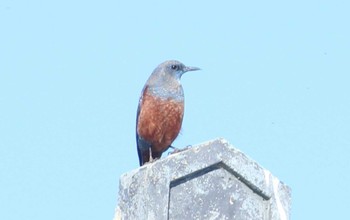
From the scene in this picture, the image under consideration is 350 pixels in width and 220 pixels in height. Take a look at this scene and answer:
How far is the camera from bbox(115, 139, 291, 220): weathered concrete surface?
6.53 m

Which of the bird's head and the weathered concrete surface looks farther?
the bird's head

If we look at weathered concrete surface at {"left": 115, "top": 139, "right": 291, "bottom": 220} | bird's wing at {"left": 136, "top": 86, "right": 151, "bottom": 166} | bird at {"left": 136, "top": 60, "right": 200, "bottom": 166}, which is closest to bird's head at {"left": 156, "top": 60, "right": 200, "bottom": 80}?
bird at {"left": 136, "top": 60, "right": 200, "bottom": 166}

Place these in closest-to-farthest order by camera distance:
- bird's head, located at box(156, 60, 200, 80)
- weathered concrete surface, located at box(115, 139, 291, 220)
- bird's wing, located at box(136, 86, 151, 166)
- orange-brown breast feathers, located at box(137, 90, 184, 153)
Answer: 1. weathered concrete surface, located at box(115, 139, 291, 220)
2. orange-brown breast feathers, located at box(137, 90, 184, 153)
3. bird's wing, located at box(136, 86, 151, 166)
4. bird's head, located at box(156, 60, 200, 80)

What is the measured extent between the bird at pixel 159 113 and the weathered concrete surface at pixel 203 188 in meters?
3.93

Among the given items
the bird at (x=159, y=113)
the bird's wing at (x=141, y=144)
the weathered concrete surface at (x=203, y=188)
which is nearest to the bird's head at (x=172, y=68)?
the bird at (x=159, y=113)

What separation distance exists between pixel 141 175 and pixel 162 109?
4.04 meters

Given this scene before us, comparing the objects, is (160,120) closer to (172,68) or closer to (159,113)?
Result: (159,113)

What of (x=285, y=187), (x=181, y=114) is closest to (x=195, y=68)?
(x=181, y=114)

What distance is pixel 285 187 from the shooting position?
6.93 m

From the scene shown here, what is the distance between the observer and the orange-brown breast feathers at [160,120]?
10.7 m

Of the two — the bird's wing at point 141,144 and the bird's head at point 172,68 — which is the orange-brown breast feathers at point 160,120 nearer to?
the bird's wing at point 141,144

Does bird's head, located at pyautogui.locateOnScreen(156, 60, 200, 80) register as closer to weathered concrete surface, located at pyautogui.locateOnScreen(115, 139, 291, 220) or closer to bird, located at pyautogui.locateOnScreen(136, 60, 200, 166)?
bird, located at pyautogui.locateOnScreen(136, 60, 200, 166)

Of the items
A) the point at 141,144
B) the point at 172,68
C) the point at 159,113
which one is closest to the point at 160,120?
the point at 159,113

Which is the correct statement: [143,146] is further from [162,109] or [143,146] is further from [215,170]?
[215,170]
